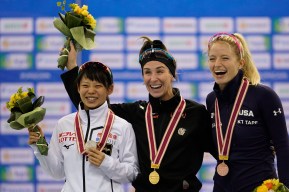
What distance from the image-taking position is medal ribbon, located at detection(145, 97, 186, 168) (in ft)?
9.73

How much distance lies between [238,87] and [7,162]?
321cm

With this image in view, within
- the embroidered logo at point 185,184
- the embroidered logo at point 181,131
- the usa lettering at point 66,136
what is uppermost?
the embroidered logo at point 181,131

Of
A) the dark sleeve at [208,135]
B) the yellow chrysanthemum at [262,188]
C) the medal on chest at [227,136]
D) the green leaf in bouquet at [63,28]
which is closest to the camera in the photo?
the yellow chrysanthemum at [262,188]

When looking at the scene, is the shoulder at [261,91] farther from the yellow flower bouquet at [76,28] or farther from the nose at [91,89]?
the yellow flower bouquet at [76,28]

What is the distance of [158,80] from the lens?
3.07 metres

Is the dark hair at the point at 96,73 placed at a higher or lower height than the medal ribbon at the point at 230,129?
higher

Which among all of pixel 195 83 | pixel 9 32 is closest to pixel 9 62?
pixel 9 32

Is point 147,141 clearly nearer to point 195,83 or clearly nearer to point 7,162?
point 195,83

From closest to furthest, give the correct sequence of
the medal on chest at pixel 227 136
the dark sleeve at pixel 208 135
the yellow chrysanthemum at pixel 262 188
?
the yellow chrysanthemum at pixel 262 188 < the medal on chest at pixel 227 136 < the dark sleeve at pixel 208 135

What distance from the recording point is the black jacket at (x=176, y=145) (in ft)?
9.75

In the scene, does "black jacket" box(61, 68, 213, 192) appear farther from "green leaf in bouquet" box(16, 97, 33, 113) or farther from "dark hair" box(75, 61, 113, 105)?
"green leaf in bouquet" box(16, 97, 33, 113)

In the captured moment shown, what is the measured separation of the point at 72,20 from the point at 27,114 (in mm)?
689

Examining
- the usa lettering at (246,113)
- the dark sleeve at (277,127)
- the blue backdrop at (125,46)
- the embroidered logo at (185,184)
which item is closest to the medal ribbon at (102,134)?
the embroidered logo at (185,184)

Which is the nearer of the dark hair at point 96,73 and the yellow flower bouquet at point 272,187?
the yellow flower bouquet at point 272,187
